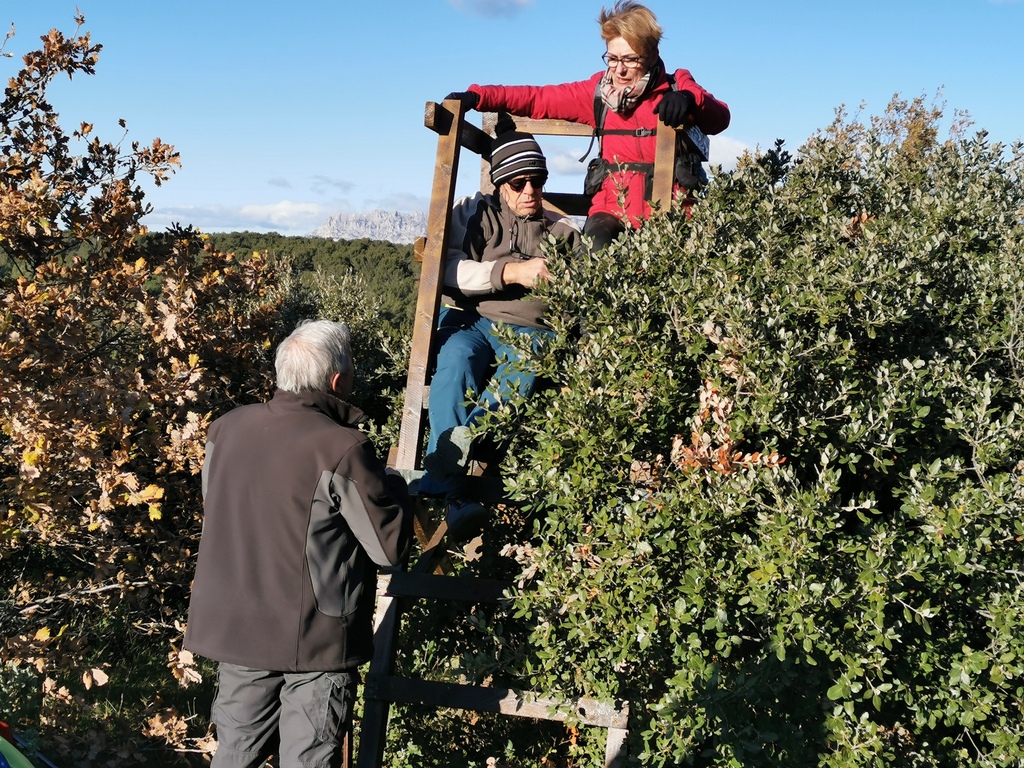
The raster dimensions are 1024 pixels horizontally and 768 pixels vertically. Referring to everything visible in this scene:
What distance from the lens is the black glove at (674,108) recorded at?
444 centimetres

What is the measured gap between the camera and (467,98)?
4867mm

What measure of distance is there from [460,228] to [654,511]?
2.17 metres

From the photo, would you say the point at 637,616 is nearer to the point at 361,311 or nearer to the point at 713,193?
the point at 713,193

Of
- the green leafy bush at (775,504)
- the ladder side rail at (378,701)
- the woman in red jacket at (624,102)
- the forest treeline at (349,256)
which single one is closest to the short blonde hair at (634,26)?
the woman in red jacket at (624,102)

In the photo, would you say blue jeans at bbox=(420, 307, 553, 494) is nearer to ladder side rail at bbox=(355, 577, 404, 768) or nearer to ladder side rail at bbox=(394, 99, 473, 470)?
ladder side rail at bbox=(394, 99, 473, 470)

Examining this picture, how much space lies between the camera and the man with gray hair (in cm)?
312

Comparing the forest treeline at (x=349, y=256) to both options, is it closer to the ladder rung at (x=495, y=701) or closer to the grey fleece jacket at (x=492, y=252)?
the grey fleece jacket at (x=492, y=252)

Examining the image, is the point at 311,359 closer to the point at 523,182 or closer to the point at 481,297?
the point at 481,297

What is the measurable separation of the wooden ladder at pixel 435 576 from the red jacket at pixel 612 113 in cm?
16

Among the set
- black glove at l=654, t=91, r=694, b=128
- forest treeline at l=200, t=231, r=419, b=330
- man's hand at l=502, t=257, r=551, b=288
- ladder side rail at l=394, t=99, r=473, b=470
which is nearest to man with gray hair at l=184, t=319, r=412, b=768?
ladder side rail at l=394, t=99, r=473, b=470

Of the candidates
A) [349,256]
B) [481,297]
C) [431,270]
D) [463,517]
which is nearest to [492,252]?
[481,297]

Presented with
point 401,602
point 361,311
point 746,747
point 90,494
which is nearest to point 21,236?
point 90,494

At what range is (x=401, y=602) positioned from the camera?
4484mm

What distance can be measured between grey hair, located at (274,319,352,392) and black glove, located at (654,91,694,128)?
1.97 m
